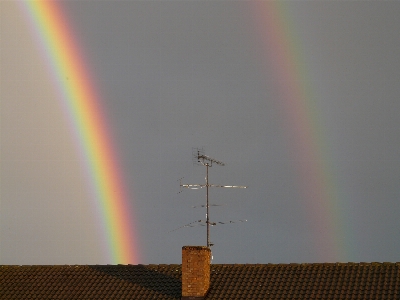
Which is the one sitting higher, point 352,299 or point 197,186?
point 197,186

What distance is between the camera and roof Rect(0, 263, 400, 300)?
31094 mm

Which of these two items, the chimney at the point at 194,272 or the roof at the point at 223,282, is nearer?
the roof at the point at 223,282

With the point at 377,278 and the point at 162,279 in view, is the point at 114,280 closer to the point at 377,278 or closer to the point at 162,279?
the point at 162,279

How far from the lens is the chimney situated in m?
31.3

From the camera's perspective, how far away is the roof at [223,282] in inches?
1224

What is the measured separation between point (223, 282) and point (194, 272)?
133 cm

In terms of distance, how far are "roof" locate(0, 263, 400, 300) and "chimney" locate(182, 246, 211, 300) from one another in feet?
1.72

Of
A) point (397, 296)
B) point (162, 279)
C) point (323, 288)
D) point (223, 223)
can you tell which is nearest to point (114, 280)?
point (162, 279)

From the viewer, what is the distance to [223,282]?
106ft

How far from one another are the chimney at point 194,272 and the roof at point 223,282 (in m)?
0.52

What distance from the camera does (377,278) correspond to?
3144 cm

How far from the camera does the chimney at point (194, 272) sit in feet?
103

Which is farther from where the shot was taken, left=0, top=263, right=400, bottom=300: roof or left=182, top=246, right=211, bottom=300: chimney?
left=182, top=246, right=211, bottom=300: chimney

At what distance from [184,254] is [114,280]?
2955 millimetres
